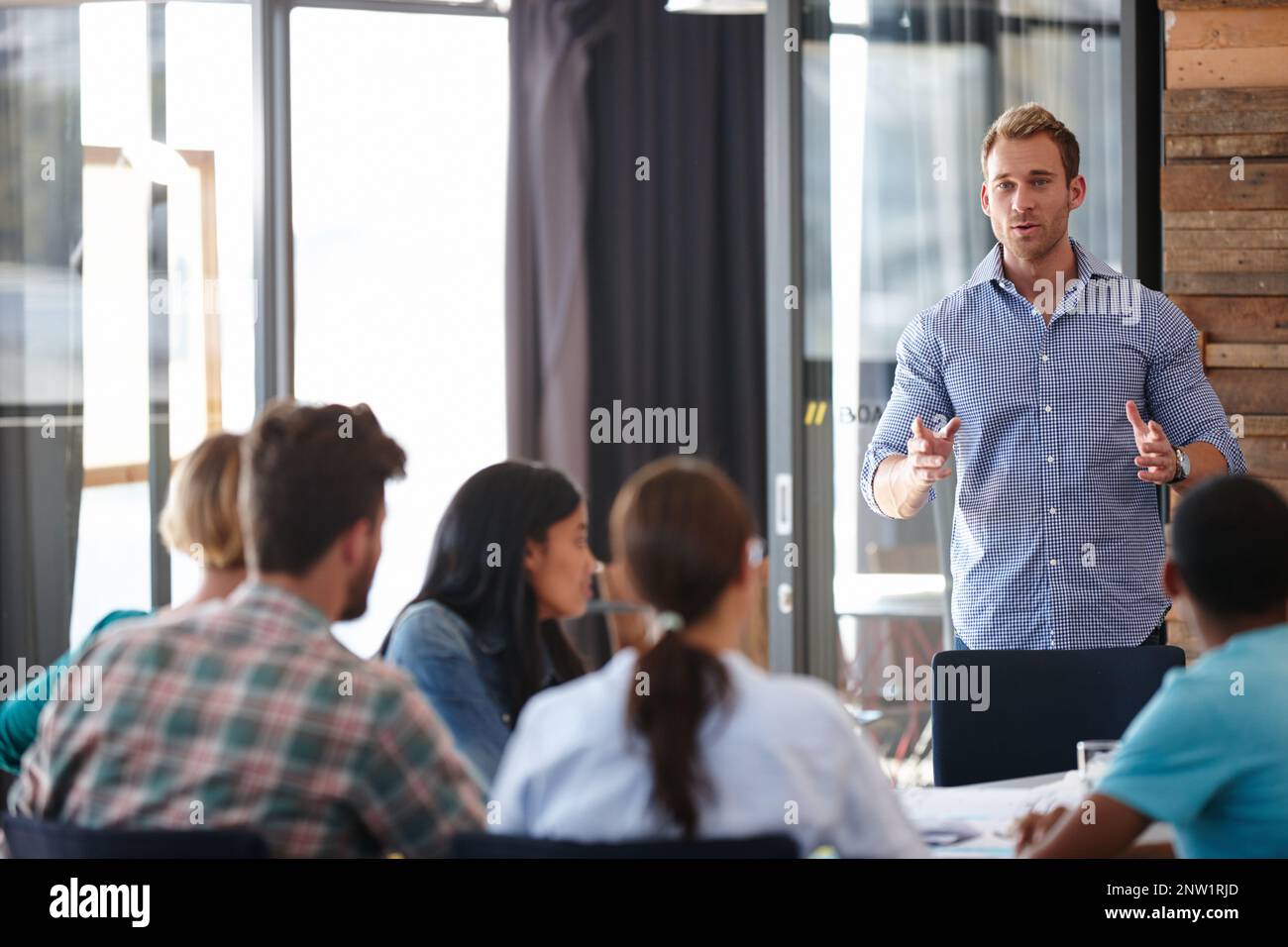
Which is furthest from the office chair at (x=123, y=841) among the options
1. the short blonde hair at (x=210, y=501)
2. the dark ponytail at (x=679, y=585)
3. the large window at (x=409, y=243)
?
the large window at (x=409, y=243)

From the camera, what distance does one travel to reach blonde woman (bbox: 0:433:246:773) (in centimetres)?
196

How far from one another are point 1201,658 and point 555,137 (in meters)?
3.39

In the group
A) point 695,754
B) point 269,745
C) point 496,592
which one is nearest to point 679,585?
point 695,754

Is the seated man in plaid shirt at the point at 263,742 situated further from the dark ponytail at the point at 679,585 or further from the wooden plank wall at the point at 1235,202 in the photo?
the wooden plank wall at the point at 1235,202

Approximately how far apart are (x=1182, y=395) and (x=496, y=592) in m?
1.45

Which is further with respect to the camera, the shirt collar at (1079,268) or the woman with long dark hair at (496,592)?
the shirt collar at (1079,268)

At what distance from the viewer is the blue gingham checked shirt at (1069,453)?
2.71 m

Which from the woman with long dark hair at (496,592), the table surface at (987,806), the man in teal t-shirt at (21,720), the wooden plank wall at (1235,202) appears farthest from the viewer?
the wooden plank wall at (1235,202)

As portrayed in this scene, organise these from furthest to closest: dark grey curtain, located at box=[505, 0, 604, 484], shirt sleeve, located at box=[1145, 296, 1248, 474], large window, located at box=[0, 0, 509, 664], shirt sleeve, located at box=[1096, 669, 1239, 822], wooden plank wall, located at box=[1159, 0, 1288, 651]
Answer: dark grey curtain, located at box=[505, 0, 604, 484] < large window, located at box=[0, 0, 509, 664] < wooden plank wall, located at box=[1159, 0, 1288, 651] < shirt sleeve, located at box=[1145, 296, 1248, 474] < shirt sleeve, located at box=[1096, 669, 1239, 822]

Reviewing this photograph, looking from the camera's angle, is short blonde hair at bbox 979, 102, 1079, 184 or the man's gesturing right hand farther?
short blonde hair at bbox 979, 102, 1079, 184

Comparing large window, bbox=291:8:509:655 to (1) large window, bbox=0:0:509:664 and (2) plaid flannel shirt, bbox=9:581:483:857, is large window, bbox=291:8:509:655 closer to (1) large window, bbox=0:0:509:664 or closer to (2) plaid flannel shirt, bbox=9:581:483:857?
(1) large window, bbox=0:0:509:664

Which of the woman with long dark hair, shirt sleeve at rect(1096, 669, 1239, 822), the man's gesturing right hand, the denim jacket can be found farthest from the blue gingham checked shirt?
shirt sleeve at rect(1096, 669, 1239, 822)

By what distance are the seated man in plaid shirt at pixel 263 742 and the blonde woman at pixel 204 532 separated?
0.37m

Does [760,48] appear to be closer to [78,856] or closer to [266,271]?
[266,271]
